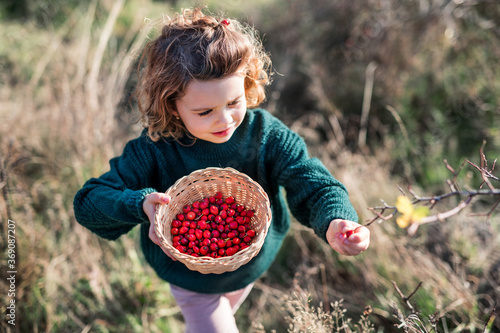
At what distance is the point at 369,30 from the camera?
Answer: 390 cm

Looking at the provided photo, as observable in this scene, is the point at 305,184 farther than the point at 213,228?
No

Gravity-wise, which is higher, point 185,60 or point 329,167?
point 185,60

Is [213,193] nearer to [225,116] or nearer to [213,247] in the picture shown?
[213,247]

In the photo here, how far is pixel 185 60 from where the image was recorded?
4.55ft

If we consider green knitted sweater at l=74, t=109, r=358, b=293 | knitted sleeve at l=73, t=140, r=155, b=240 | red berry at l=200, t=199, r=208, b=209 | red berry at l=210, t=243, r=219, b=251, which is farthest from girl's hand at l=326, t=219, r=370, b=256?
knitted sleeve at l=73, t=140, r=155, b=240

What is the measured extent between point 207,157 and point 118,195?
416 millimetres

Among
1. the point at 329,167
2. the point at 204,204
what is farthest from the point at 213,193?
the point at 329,167

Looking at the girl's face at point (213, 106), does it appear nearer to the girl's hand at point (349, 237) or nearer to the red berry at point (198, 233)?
the red berry at point (198, 233)

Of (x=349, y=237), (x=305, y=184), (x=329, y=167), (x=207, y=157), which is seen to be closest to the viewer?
(x=349, y=237)

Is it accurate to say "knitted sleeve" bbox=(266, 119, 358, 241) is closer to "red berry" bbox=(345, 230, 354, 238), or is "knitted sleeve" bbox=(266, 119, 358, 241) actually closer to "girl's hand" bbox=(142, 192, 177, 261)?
"red berry" bbox=(345, 230, 354, 238)

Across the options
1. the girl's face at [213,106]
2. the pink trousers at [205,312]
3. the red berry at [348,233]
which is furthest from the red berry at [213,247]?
the red berry at [348,233]

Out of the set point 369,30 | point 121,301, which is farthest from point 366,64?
point 121,301

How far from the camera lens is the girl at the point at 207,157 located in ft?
4.57

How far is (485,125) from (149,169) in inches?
125
